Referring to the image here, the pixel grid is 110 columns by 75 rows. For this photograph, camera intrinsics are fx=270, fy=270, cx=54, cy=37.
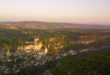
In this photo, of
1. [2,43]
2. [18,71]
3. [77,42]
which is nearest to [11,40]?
[2,43]

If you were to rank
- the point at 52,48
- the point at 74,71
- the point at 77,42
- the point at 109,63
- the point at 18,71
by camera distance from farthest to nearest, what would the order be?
the point at 77,42
the point at 52,48
the point at 18,71
the point at 109,63
the point at 74,71

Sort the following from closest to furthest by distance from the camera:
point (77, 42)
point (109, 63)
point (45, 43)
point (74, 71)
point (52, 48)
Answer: point (74, 71) → point (109, 63) → point (52, 48) → point (45, 43) → point (77, 42)

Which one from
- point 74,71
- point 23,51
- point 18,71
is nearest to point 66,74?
point 74,71

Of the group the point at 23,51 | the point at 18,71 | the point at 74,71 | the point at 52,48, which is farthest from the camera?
the point at 52,48

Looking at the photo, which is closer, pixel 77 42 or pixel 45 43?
pixel 45 43

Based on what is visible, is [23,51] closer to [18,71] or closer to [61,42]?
[61,42]

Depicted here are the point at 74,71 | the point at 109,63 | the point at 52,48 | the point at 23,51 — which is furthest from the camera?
the point at 52,48

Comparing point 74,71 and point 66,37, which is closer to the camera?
point 74,71

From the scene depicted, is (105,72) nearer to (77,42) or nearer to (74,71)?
(74,71)

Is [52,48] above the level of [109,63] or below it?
below
